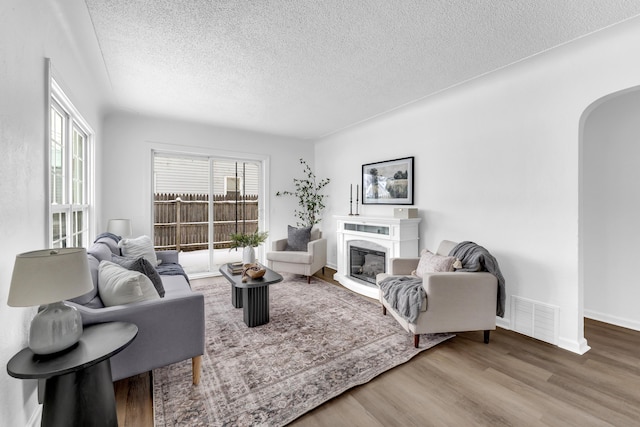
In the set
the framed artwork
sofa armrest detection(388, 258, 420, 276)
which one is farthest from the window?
the framed artwork

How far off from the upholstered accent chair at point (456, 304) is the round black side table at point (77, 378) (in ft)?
7.16

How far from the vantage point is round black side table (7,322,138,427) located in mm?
1259

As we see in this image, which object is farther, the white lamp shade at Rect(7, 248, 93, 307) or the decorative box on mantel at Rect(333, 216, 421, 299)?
the decorative box on mantel at Rect(333, 216, 421, 299)

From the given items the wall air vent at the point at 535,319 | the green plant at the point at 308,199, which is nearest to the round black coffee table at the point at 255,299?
the wall air vent at the point at 535,319

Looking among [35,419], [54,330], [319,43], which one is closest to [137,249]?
[35,419]

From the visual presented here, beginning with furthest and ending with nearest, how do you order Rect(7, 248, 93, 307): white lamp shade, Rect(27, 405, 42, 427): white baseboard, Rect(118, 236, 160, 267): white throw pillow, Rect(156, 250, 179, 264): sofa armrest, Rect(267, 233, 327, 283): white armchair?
Rect(267, 233, 327, 283): white armchair → Rect(156, 250, 179, 264): sofa armrest → Rect(118, 236, 160, 267): white throw pillow → Rect(27, 405, 42, 427): white baseboard → Rect(7, 248, 93, 307): white lamp shade

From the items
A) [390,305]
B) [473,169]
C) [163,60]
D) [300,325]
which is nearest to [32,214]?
[163,60]

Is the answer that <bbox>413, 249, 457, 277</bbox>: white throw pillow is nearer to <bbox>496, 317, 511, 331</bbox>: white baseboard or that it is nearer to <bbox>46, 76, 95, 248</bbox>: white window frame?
<bbox>496, 317, 511, 331</bbox>: white baseboard

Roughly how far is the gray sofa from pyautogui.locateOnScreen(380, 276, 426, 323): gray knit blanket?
1680mm

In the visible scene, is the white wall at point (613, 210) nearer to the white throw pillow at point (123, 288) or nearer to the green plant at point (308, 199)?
the green plant at point (308, 199)

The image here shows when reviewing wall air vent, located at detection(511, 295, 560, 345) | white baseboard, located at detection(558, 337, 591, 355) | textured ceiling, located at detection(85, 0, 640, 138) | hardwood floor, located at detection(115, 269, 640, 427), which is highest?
textured ceiling, located at detection(85, 0, 640, 138)

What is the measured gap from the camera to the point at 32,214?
63.8 inches

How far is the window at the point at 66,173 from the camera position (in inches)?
88.6

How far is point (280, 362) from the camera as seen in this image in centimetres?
232
